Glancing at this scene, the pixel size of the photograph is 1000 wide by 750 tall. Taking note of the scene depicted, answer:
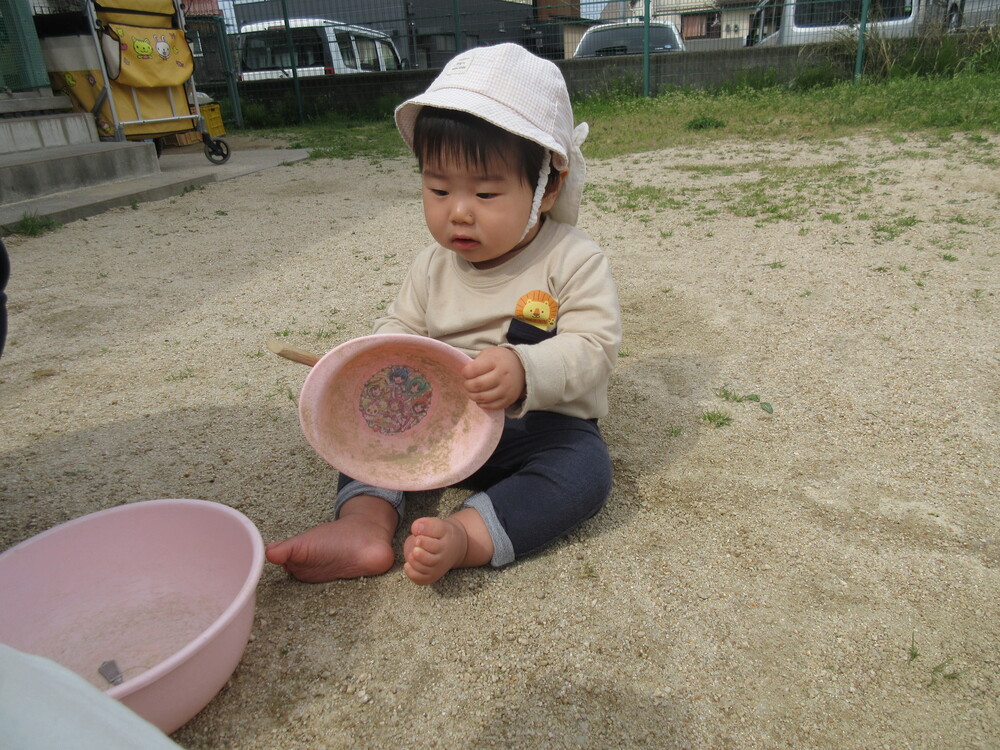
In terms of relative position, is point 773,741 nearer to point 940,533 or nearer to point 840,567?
point 840,567

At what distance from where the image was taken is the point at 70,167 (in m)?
5.39

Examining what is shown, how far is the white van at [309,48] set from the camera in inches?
455

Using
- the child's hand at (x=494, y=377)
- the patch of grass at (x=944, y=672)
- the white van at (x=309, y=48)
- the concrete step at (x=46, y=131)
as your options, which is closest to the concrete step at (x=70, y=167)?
the concrete step at (x=46, y=131)

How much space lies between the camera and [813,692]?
3.76ft

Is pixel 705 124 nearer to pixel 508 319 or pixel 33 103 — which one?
pixel 33 103

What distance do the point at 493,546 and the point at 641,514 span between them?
0.37m

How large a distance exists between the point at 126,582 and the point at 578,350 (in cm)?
98

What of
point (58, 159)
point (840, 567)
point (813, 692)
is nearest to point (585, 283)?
point (840, 567)

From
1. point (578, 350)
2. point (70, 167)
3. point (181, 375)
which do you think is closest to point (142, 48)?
point (70, 167)

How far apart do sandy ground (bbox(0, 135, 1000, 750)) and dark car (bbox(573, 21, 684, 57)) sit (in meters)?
7.10

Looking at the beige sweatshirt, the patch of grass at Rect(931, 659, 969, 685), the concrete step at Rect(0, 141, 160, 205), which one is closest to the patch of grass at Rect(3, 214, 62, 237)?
the concrete step at Rect(0, 141, 160, 205)

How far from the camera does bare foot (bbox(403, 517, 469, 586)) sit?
4.29 ft

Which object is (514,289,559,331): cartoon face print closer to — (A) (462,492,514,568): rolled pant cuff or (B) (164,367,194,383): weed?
(A) (462,492,514,568): rolled pant cuff

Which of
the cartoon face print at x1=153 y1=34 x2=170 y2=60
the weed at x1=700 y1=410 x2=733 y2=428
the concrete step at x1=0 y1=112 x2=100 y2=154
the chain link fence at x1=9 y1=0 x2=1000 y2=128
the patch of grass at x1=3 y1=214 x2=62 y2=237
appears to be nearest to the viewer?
the weed at x1=700 y1=410 x2=733 y2=428
